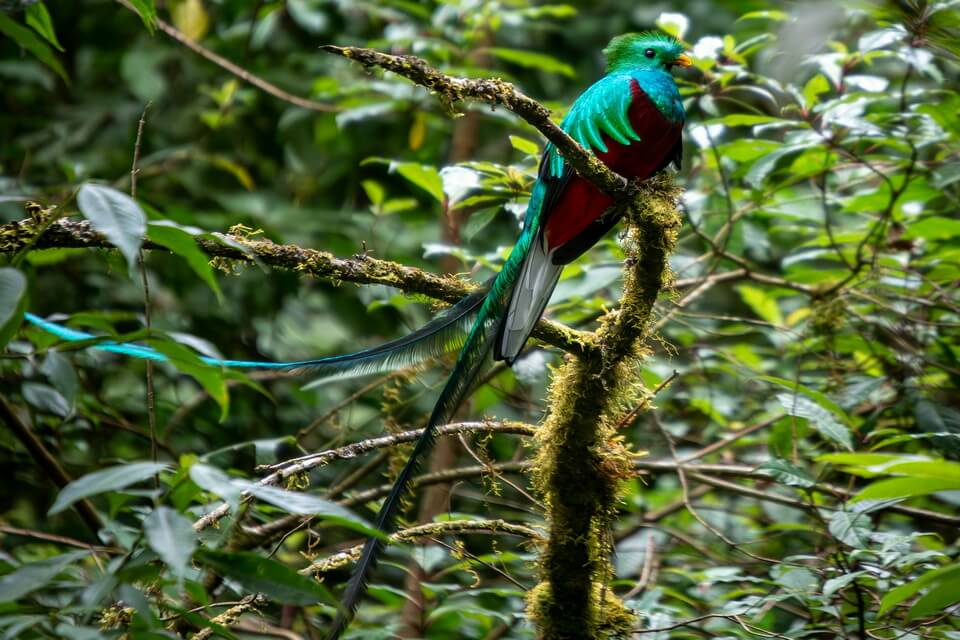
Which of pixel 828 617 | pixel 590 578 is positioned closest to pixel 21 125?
pixel 590 578

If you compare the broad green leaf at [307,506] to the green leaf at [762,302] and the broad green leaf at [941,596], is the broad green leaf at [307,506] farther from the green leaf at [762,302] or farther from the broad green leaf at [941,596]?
the green leaf at [762,302]

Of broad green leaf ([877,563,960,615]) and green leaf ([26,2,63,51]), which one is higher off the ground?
green leaf ([26,2,63,51])

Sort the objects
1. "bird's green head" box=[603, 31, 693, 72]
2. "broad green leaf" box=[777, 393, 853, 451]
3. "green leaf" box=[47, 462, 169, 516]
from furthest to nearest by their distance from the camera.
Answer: "bird's green head" box=[603, 31, 693, 72] < "broad green leaf" box=[777, 393, 853, 451] < "green leaf" box=[47, 462, 169, 516]

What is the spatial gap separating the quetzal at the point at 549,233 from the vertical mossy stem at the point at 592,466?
21 cm

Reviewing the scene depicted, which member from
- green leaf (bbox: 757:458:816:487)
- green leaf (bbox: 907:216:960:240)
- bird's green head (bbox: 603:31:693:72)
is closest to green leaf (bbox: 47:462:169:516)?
green leaf (bbox: 757:458:816:487)

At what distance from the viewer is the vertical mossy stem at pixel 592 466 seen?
5.36ft

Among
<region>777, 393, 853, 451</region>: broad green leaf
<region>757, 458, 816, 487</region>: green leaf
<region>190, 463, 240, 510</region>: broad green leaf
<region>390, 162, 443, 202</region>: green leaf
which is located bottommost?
<region>190, 463, 240, 510</region>: broad green leaf

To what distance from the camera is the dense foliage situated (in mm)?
1293

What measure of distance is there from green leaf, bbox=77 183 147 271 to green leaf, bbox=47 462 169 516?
0.79 ft

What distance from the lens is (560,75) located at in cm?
408

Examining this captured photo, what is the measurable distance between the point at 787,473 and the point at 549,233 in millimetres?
846

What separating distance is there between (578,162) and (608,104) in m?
0.63

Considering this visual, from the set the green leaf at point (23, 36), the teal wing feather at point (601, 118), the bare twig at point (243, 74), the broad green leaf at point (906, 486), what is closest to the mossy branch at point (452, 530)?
the broad green leaf at point (906, 486)

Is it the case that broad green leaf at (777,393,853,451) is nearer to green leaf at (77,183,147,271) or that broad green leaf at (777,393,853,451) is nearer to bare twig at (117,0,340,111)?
green leaf at (77,183,147,271)
